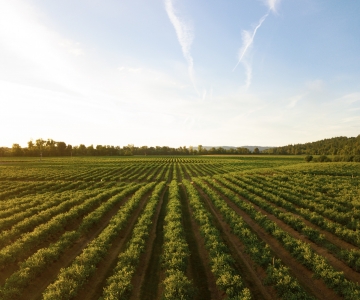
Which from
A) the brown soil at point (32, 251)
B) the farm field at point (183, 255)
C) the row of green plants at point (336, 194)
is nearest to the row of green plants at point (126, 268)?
the farm field at point (183, 255)

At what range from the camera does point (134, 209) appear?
26688 mm

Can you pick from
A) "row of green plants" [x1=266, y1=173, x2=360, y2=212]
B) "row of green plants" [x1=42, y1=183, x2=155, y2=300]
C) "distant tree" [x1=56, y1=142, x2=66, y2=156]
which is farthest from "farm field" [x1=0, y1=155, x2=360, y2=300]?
"distant tree" [x1=56, y1=142, x2=66, y2=156]

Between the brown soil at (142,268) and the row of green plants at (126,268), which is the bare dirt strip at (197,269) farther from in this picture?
the row of green plants at (126,268)

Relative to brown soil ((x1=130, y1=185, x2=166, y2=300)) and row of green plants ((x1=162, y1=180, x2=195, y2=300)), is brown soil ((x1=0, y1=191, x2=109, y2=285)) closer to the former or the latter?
brown soil ((x1=130, y1=185, x2=166, y2=300))

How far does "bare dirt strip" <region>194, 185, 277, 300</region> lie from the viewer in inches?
479

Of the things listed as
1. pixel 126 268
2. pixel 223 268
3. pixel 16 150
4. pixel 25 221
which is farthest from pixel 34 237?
pixel 16 150

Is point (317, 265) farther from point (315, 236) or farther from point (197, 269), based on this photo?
point (197, 269)

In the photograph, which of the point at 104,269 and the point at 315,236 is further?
the point at 315,236

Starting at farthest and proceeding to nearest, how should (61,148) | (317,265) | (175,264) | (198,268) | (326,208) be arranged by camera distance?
(61,148)
(326,208)
(198,268)
(175,264)
(317,265)

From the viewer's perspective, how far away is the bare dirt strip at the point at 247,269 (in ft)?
39.9

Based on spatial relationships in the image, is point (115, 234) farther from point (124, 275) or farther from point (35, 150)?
point (35, 150)

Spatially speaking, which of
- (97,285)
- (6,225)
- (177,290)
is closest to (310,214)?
(177,290)

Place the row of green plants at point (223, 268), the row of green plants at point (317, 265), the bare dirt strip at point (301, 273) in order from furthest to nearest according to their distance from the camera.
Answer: the bare dirt strip at point (301, 273) → the row of green plants at point (317, 265) → the row of green plants at point (223, 268)

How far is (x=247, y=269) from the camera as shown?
566 inches
